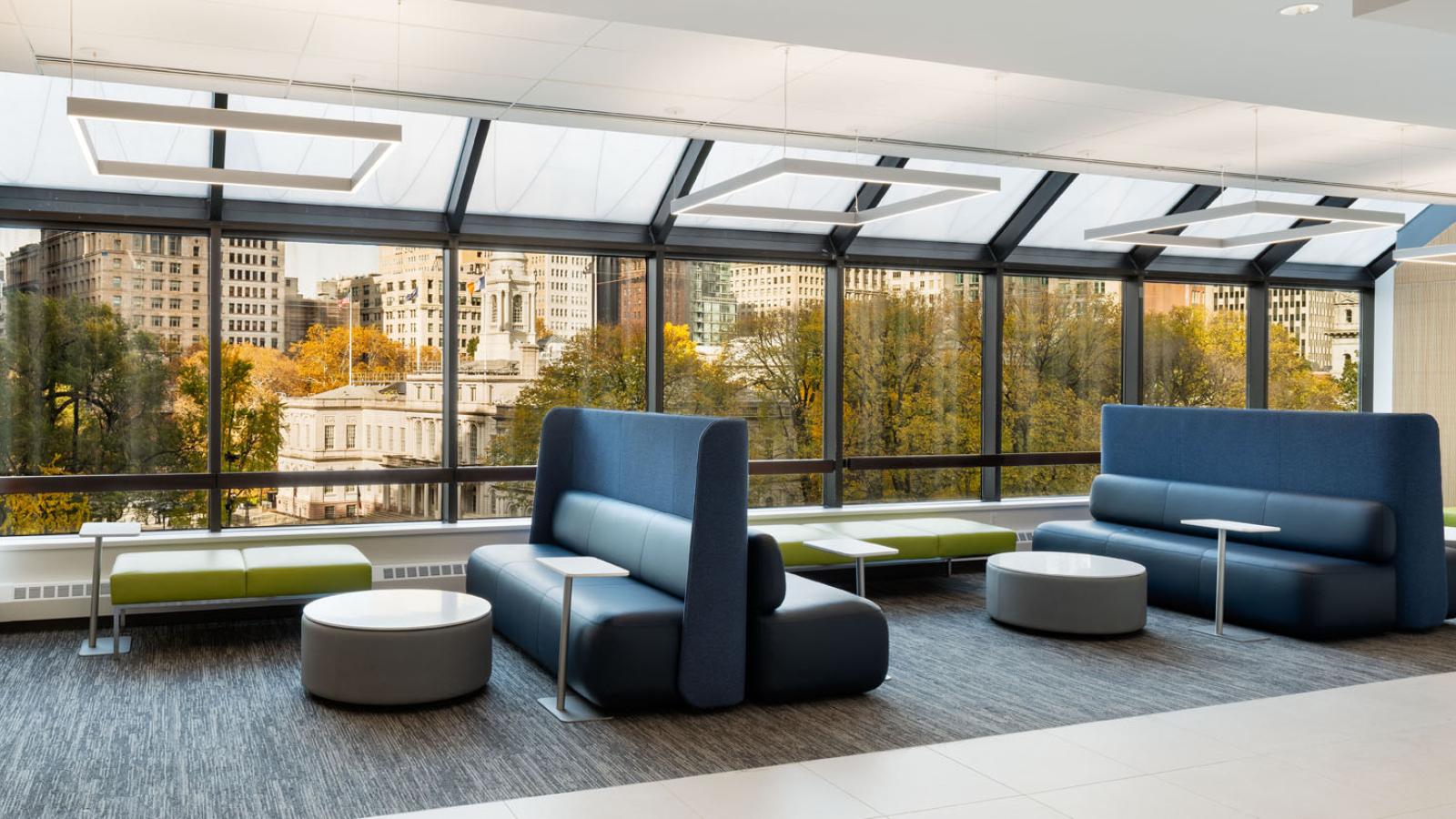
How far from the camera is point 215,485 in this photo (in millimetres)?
7473

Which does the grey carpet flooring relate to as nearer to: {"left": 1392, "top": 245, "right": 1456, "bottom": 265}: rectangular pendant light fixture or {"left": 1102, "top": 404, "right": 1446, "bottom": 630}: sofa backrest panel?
{"left": 1102, "top": 404, "right": 1446, "bottom": 630}: sofa backrest panel

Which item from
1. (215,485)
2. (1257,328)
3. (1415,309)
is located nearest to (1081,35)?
(215,485)

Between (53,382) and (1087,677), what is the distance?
639cm

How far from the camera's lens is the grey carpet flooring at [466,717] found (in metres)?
4.22

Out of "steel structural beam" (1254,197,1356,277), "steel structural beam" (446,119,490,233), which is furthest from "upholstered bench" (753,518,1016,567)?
"steel structural beam" (1254,197,1356,277)

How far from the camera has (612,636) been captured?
5.09 m

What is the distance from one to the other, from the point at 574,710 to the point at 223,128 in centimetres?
300

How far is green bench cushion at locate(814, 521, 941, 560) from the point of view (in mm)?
7984

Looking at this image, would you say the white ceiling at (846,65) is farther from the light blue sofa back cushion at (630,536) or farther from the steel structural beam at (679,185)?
the light blue sofa back cushion at (630,536)

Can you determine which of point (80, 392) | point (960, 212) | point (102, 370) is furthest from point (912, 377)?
point (80, 392)

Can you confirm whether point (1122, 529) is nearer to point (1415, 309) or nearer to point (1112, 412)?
point (1112, 412)

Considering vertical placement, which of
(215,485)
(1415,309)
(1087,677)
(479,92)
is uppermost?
(479,92)

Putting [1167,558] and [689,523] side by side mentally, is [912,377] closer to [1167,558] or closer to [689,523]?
[1167,558]

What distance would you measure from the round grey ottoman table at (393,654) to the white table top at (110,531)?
1.57m
